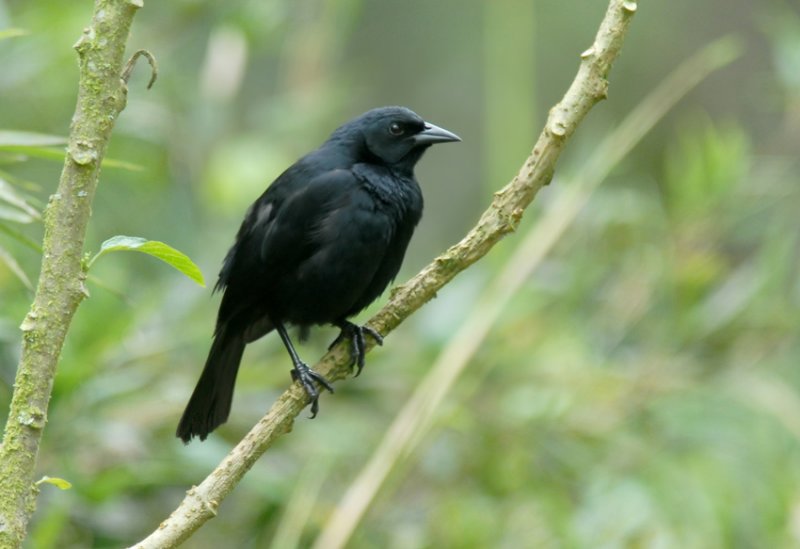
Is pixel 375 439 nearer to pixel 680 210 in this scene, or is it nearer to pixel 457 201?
pixel 680 210

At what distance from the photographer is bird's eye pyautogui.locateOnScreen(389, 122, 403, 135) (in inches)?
139

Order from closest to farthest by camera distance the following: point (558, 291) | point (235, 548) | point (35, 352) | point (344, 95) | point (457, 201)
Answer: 1. point (35, 352)
2. point (235, 548)
3. point (558, 291)
4. point (344, 95)
5. point (457, 201)

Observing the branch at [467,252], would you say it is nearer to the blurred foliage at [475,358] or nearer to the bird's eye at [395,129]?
the bird's eye at [395,129]

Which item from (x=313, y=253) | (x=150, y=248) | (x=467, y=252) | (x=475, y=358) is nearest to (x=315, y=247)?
(x=313, y=253)

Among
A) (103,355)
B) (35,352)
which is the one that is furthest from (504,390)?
(35,352)

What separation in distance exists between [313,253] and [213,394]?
0.48m

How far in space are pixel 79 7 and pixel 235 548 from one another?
2458 millimetres

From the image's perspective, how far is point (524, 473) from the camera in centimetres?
446

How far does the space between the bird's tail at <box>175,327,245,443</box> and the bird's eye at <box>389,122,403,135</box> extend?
30.2 inches

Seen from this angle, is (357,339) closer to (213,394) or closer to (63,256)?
(213,394)

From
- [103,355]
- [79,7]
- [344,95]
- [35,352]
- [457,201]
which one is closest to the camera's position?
[35,352]

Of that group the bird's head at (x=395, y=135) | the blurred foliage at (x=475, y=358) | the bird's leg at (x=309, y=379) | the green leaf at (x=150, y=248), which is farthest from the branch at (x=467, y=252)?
the blurred foliage at (x=475, y=358)

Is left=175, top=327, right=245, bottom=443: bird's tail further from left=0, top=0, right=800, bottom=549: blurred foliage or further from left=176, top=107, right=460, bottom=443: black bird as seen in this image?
left=0, top=0, right=800, bottom=549: blurred foliage

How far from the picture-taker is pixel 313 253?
3209 mm
